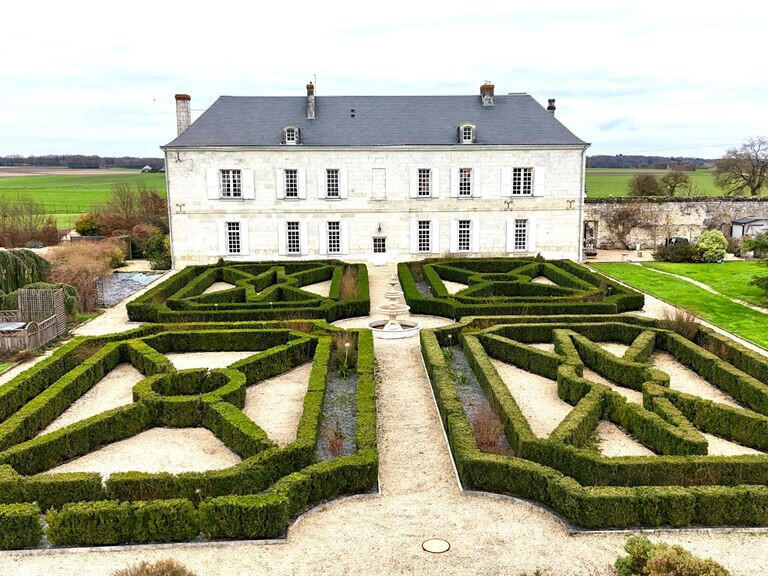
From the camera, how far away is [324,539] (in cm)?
876

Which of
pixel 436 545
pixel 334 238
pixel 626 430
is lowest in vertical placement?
pixel 436 545

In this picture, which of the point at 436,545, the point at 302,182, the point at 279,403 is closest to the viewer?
the point at 436,545

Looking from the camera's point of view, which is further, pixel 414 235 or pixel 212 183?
pixel 414 235

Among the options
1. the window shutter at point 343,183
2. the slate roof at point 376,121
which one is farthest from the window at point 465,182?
the window shutter at point 343,183

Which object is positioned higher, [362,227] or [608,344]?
[362,227]

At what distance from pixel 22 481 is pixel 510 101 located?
28.8 meters

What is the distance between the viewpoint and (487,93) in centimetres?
3247

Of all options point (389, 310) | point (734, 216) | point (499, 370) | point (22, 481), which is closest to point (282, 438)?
point (22, 481)

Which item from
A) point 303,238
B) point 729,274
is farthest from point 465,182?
point 729,274

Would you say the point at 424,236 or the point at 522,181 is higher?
the point at 522,181

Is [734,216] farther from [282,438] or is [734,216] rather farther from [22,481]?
[22,481]

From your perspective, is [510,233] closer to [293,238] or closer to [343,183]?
[343,183]

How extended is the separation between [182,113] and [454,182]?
44.7ft

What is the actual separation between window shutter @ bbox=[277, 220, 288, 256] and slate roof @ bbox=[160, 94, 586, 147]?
3735 millimetres
